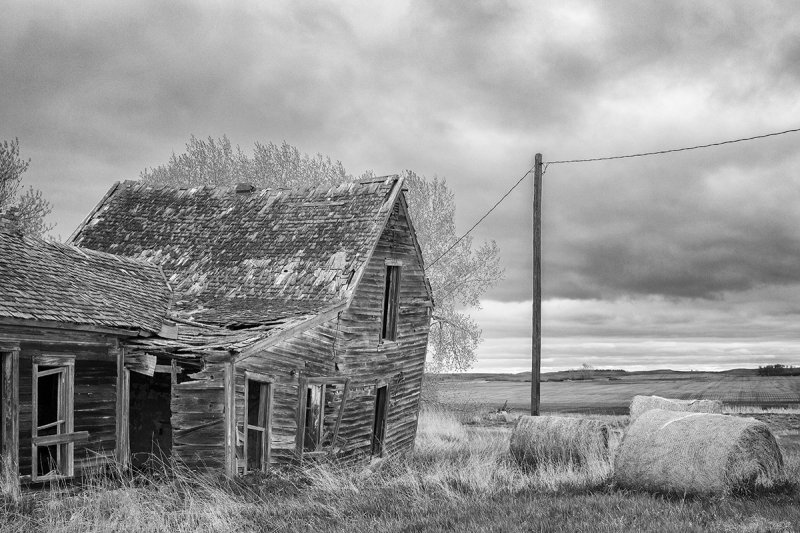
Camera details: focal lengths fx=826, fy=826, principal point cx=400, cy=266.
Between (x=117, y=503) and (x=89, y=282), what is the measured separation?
5.60 metres

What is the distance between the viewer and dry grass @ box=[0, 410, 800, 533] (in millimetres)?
8383

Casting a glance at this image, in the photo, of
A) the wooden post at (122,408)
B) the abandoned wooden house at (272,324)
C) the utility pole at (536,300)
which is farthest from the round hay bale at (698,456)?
the wooden post at (122,408)

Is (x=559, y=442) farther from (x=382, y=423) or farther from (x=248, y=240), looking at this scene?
(x=248, y=240)

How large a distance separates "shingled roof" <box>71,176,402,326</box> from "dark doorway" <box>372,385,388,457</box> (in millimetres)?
3015

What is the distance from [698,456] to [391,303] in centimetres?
920

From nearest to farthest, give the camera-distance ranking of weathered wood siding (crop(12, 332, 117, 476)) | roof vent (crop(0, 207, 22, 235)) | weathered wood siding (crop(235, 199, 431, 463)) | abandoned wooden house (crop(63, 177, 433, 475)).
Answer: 1. weathered wood siding (crop(12, 332, 117, 476))
2. abandoned wooden house (crop(63, 177, 433, 475))
3. weathered wood siding (crop(235, 199, 431, 463))
4. roof vent (crop(0, 207, 22, 235))

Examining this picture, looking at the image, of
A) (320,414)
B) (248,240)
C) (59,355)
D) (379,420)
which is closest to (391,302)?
(379,420)

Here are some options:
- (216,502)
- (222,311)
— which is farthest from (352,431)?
(216,502)

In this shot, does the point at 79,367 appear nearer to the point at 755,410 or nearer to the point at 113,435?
the point at 113,435

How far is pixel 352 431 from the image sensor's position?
16.2m

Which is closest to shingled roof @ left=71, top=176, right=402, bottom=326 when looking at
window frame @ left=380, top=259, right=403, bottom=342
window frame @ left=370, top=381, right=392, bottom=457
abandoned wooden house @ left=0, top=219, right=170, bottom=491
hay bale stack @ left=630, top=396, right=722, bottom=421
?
window frame @ left=380, top=259, right=403, bottom=342

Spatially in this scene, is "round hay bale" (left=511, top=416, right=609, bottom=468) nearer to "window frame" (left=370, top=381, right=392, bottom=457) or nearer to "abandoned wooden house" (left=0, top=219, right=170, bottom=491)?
"window frame" (left=370, top=381, right=392, bottom=457)

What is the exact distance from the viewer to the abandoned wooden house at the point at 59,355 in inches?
472

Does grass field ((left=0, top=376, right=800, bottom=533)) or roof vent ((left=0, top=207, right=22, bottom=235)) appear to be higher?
roof vent ((left=0, top=207, right=22, bottom=235))
